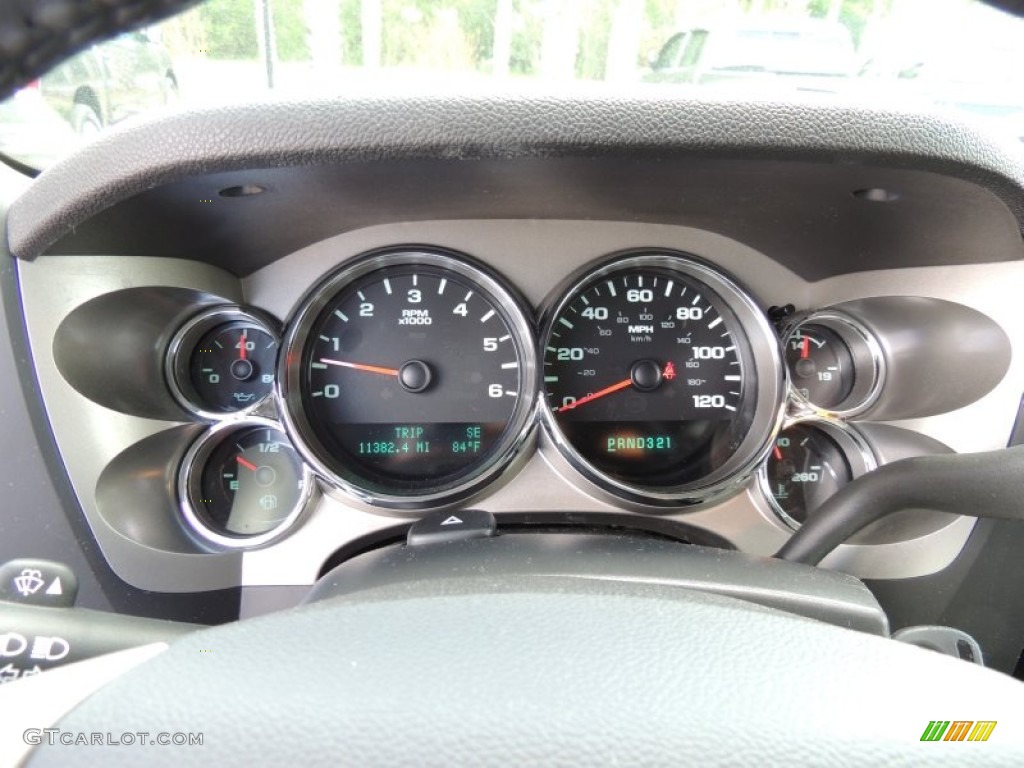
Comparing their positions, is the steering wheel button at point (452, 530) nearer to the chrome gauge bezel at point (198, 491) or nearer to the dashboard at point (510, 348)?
the dashboard at point (510, 348)

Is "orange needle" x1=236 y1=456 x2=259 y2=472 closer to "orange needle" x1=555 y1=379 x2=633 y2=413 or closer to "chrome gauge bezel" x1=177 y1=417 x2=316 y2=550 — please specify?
"chrome gauge bezel" x1=177 y1=417 x2=316 y2=550

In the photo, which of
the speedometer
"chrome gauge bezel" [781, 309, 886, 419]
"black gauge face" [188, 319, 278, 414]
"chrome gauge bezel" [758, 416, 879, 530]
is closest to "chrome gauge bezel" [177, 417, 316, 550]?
"black gauge face" [188, 319, 278, 414]

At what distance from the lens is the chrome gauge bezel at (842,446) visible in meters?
1.97

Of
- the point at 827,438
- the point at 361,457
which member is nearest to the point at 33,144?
the point at 361,457

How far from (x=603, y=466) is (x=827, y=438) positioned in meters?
→ 0.65

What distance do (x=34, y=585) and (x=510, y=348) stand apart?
129cm

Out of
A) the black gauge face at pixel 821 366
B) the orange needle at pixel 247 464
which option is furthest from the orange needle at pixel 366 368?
the black gauge face at pixel 821 366

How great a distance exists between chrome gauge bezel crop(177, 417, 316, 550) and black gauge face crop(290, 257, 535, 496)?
7.4 inches

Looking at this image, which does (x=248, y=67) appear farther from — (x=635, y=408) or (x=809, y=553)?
(x=809, y=553)

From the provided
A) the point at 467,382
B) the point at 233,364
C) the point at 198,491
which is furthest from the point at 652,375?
the point at 198,491

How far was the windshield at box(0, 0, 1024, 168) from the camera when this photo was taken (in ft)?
4.51

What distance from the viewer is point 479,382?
2066 millimetres

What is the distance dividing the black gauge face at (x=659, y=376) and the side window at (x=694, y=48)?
81cm

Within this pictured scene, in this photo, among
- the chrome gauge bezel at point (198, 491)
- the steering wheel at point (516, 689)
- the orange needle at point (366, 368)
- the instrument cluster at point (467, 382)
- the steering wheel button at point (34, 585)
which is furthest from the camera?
the orange needle at point (366, 368)
